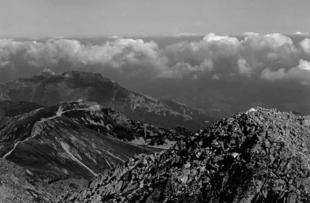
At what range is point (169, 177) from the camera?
8606 cm

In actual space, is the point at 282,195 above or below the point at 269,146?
below

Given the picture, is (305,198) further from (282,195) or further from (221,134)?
(221,134)

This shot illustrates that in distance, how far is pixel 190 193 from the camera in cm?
8262

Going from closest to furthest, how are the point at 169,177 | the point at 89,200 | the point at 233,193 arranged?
the point at 233,193, the point at 169,177, the point at 89,200

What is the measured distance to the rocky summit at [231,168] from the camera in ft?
253

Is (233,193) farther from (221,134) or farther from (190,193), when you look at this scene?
(221,134)

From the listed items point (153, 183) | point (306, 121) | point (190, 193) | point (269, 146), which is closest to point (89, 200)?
point (153, 183)

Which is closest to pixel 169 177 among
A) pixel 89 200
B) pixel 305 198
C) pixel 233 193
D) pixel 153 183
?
pixel 153 183

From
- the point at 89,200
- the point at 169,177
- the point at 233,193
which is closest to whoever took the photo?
the point at 233,193

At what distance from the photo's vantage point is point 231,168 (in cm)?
8231

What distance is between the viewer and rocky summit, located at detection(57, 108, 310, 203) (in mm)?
77000

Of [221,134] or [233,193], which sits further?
[221,134]

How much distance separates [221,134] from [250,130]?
584 centimetres

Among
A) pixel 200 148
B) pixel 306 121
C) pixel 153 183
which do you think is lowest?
pixel 153 183
